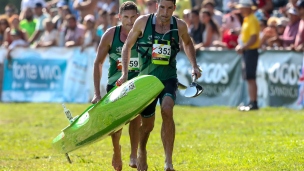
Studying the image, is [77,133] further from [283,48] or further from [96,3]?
[96,3]

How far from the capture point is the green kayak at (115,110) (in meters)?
7.90

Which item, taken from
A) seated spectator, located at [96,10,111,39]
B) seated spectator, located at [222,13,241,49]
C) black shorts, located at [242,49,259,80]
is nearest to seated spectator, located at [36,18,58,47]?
seated spectator, located at [96,10,111,39]

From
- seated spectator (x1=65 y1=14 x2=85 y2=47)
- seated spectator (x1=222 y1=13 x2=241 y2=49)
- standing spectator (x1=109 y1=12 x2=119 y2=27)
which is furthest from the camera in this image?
seated spectator (x1=65 y1=14 x2=85 y2=47)

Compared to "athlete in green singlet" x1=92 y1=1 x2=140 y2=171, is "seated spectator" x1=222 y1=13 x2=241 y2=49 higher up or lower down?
lower down

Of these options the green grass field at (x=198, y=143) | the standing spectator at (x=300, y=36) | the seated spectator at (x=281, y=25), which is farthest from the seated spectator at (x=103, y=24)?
the standing spectator at (x=300, y=36)

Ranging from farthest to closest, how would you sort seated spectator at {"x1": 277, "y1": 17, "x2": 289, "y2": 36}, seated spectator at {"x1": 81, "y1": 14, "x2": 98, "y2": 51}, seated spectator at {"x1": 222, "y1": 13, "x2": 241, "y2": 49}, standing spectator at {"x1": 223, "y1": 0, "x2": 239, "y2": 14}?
seated spectator at {"x1": 81, "y1": 14, "x2": 98, "y2": 51} → standing spectator at {"x1": 223, "y1": 0, "x2": 239, "y2": 14} → seated spectator at {"x1": 222, "y1": 13, "x2": 241, "y2": 49} → seated spectator at {"x1": 277, "y1": 17, "x2": 289, "y2": 36}

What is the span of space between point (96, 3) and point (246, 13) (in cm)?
671

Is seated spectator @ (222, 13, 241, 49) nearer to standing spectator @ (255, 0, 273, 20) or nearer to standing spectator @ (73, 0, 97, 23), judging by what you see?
standing spectator @ (255, 0, 273, 20)

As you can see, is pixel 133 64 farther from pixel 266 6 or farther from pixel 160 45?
pixel 266 6

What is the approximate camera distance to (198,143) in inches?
447

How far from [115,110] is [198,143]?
Answer: 3.54 metres

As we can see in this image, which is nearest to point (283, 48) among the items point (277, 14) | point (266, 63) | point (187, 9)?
point (266, 63)

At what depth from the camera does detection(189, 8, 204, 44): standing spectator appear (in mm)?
17500

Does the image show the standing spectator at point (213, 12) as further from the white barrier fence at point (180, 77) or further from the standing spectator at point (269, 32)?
the standing spectator at point (269, 32)
